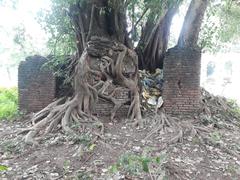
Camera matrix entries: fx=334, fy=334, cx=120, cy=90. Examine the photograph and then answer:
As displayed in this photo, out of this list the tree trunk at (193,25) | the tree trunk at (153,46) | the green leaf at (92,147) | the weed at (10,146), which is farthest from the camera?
the tree trunk at (153,46)

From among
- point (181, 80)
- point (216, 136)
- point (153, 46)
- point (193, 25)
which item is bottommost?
point (216, 136)

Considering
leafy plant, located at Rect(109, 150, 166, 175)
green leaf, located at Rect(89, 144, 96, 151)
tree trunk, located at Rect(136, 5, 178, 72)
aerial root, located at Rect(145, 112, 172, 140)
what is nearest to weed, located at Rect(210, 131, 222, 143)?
aerial root, located at Rect(145, 112, 172, 140)

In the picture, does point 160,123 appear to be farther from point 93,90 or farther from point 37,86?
point 37,86

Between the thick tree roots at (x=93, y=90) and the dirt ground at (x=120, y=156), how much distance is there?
1.11 feet

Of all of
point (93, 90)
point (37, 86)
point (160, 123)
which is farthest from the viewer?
point (37, 86)

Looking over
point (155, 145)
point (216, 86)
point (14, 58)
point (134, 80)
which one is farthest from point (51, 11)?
point (14, 58)

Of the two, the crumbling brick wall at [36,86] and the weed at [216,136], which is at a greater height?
the crumbling brick wall at [36,86]

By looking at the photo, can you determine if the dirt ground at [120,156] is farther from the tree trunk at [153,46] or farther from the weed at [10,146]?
the tree trunk at [153,46]

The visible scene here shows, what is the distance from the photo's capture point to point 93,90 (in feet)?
24.6

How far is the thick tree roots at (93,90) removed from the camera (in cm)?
674

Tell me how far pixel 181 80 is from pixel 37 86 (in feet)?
11.8

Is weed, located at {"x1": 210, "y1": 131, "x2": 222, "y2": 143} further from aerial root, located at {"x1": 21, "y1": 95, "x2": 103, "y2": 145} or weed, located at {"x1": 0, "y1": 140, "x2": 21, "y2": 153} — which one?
weed, located at {"x1": 0, "y1": 140, "x2": 21, "y2": 153}

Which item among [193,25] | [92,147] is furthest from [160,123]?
[193,25]

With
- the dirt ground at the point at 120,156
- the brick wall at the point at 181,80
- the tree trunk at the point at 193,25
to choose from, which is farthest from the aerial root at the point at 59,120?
the tree trunk at the point at 193,25
